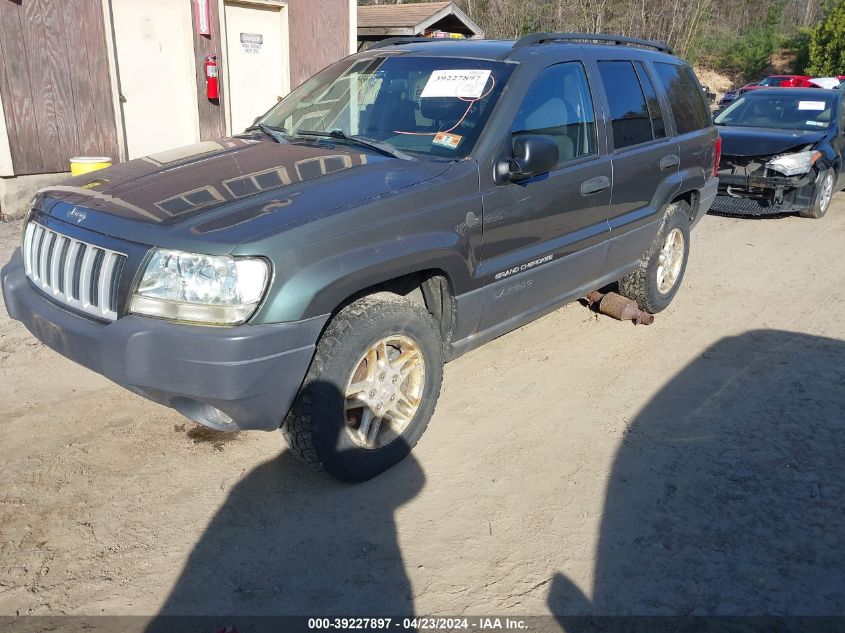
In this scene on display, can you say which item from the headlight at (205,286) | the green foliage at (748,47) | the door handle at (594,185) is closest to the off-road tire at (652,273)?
the door handle at (594,185)

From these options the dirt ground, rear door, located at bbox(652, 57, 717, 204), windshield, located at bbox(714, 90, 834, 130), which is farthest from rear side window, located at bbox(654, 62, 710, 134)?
Result: windshield, located at bbox(714, 90, 834, 130)

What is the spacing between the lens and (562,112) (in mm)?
4258

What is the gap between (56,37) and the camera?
8094mm

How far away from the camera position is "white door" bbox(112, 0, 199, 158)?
29.1 ft

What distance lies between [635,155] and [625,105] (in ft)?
1.12

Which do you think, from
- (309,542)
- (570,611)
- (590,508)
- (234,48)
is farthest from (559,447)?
(234,48)

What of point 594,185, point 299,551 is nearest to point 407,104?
point 594,185

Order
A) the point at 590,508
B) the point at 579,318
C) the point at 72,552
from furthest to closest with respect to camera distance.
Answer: the point at 579,318 < the point at 590,508 < the point at 72,552

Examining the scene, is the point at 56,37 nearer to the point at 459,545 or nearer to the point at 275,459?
the point at 275,459

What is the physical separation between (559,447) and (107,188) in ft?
8.75

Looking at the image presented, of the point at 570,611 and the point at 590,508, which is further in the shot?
the point at 590,508

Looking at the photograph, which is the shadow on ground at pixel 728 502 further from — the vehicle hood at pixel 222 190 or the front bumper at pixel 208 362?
the vehicle hood at pixel 222 190

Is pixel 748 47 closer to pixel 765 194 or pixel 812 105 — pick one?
pixel 812 105

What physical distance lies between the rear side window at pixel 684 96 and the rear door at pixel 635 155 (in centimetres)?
26
